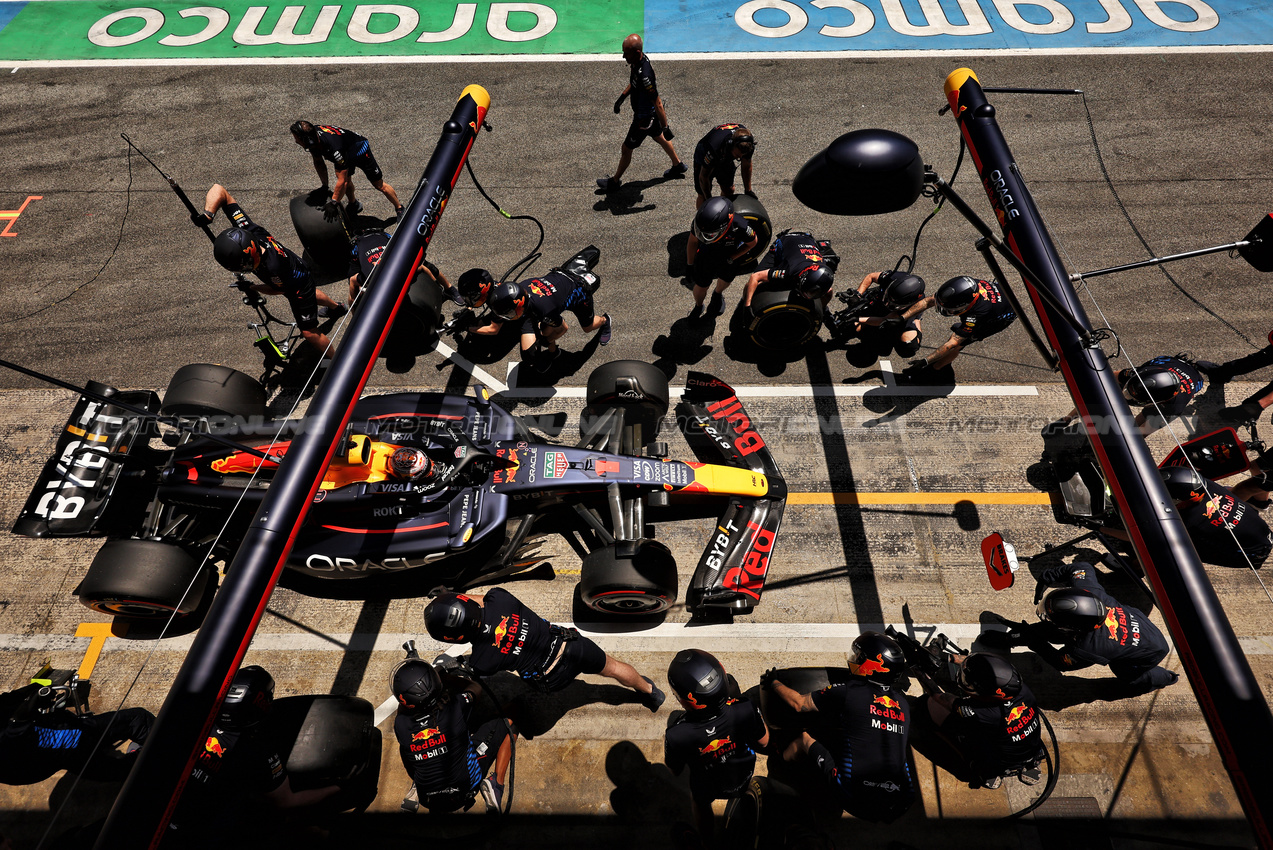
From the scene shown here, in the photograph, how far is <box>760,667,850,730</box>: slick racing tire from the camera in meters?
4.74

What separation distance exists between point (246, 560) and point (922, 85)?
11467 millimetres

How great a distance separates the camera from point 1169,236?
813 centimetres

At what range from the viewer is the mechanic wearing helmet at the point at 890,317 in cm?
653

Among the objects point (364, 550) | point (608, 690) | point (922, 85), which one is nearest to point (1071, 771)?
point (608, 690)

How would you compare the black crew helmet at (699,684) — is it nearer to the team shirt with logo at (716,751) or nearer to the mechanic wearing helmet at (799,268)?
the team shirt with logo at (716,751)

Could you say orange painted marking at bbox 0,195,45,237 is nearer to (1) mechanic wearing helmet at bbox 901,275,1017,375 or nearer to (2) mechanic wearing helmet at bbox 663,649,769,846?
(2) mechanic wearing helmet at bbox 663,649,769,846

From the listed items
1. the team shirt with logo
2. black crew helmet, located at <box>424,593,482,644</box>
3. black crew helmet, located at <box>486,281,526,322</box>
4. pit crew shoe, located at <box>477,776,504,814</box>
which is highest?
black crew helmet, located at <box>486,281,526,322</box>

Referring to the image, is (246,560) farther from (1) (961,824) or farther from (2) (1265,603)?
(2) (1265,603)

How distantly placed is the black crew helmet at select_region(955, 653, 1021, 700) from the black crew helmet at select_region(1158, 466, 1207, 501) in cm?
222

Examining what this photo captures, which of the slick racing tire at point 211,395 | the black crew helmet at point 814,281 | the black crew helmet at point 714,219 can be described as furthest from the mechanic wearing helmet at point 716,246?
the slick racing tire at point 211,395

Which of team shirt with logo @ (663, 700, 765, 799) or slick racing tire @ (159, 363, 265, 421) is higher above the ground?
slick racing tire @ (159, 363, 265, 421)

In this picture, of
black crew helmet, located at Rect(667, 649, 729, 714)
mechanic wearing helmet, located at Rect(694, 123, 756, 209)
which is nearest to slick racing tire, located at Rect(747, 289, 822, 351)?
mechanic wearing helmet, located at Rect(694, 123, 756, 209)

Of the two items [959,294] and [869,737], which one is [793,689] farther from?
[959,294]

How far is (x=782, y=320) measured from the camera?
682 centimetres
